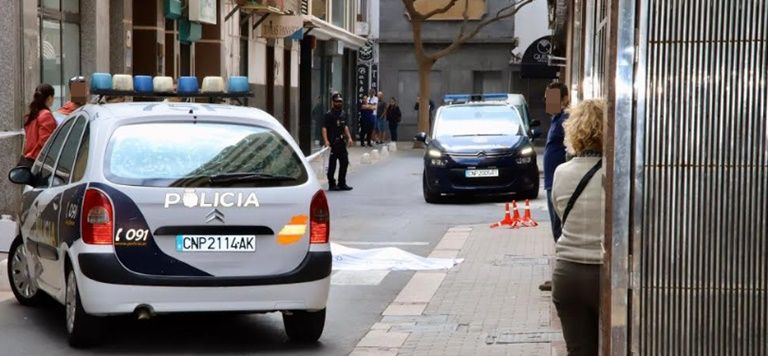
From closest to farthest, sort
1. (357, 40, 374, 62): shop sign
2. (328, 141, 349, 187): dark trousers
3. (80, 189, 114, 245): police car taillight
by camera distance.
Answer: (80, 189, 114, 245): police car taillight → (328, 141, 349, 187): dark trousers → (357, 40, 374, 62): shop sign

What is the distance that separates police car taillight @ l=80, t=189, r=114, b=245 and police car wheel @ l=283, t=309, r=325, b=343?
4.30ft

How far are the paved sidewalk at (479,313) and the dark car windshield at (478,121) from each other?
29.6ft

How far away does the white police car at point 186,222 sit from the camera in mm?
9133

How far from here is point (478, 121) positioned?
2581 cm

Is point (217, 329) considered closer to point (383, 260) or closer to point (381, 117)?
point (383, 260)

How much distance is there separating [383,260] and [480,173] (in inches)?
359

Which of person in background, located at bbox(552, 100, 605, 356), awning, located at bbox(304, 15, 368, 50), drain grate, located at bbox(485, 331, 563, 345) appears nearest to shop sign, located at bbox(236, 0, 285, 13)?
awning, located at bbox(304, 15, 368, 50)

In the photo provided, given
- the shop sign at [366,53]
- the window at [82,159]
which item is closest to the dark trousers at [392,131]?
the shop sign at [366,53]

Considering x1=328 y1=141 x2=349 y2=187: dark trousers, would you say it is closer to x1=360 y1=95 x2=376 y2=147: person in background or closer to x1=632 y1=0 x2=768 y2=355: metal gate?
x1=632 y1=0 x2=768 y2=355: metal gate

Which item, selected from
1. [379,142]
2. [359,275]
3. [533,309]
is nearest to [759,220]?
[533,309]

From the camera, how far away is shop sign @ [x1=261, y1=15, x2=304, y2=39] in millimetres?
37656

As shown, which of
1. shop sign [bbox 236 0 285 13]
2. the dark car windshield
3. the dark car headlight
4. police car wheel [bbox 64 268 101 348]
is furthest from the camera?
shop sign [bbox 236 0 285 13]

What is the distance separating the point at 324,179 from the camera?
29.7m

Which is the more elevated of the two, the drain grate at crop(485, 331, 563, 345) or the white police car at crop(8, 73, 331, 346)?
the white police car at crop(8, 73, 331, 346)
